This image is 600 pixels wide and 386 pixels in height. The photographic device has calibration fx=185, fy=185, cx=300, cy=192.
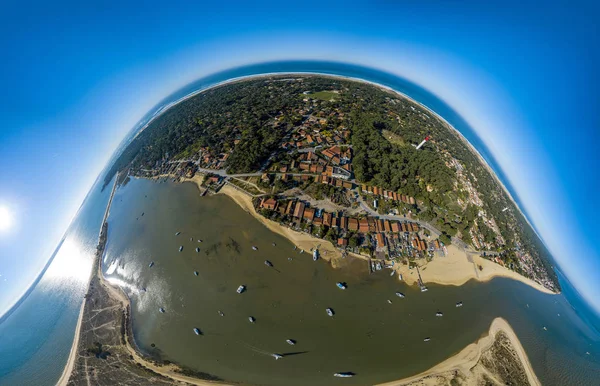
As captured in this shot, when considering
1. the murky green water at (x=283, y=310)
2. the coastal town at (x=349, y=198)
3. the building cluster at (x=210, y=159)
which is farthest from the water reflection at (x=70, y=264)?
the building cluster at (x=210, y=159)

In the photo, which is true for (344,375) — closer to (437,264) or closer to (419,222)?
(437,264)

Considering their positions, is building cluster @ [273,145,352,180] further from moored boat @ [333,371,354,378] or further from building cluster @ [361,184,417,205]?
moored boat @ [333,371,354,378]

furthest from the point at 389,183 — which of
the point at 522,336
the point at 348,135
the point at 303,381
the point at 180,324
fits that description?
the point at 180,324

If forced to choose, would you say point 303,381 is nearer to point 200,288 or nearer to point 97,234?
point 200,288

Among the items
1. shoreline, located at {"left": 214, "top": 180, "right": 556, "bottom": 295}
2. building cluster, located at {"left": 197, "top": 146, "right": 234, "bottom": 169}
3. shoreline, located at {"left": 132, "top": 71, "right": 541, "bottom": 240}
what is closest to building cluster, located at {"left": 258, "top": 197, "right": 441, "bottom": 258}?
shoreline, located at {"left": 214, "top": 180, "right": 556, "bottom": 295}

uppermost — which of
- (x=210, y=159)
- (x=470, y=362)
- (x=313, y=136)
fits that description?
(x=313, y=136)

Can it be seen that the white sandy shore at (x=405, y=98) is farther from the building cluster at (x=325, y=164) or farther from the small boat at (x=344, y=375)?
the small boat at (x=344, y=375)

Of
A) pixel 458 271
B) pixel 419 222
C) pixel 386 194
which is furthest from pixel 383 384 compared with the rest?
pixel 386 194
